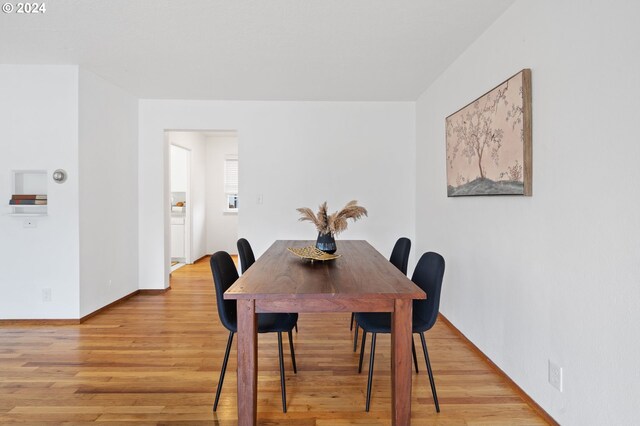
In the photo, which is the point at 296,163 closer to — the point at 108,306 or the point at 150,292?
the point at 150,292

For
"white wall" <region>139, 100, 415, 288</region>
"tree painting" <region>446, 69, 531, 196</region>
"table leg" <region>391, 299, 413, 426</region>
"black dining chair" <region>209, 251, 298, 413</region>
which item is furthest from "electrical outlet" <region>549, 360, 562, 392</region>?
"white wall" <region>139, 100, 415, 288</region>

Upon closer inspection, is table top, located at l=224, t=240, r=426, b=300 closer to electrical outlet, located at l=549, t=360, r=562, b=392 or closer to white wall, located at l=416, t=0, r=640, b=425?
white wall, located at l=416, t=0, r=640, b=425

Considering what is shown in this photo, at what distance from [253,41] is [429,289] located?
2.36m

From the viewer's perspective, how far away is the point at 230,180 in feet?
23.2

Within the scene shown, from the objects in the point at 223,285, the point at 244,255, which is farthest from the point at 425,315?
the point at 244,255

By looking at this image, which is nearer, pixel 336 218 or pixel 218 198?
pixel 336 218

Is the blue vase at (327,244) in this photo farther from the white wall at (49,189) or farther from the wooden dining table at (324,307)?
the white wall at (49,189)

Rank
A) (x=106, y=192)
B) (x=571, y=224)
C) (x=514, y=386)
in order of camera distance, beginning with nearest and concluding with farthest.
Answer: (x=571, y=224), (x=514, y=386), (x=106, y=192)

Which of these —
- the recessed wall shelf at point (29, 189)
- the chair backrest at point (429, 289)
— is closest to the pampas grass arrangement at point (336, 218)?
the chair backrest at point (429, 289)

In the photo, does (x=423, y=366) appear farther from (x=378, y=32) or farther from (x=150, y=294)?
(x=150, y=294)

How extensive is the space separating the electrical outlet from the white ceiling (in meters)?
2.26

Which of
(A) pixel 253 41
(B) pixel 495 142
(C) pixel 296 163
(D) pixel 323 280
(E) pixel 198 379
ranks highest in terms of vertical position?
(A) pixel 253 41

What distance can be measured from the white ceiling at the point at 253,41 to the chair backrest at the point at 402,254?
5.52 feet

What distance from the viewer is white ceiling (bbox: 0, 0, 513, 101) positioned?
7.43 ft
